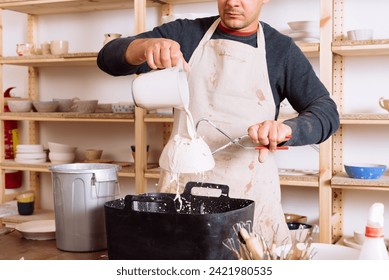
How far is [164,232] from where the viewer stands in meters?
1.24

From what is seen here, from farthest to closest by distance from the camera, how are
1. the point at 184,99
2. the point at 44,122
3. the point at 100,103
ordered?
1. the point at 44,122
2. the point at 100,103
3. the point at 184,99

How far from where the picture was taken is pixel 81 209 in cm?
163

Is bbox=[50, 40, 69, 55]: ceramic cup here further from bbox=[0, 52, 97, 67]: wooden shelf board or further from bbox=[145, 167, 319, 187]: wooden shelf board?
bbox=[145, 167, 319, 187]: wooden shelf board

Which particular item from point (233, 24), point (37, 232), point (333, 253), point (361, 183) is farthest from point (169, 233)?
point (361, 183)

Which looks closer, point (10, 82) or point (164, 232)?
point (164, 232)

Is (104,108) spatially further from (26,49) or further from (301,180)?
(301,180)

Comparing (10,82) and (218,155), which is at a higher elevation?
(10,82)

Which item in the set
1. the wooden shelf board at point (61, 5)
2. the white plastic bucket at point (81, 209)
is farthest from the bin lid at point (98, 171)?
the wooden shelf board at point (61, 5)

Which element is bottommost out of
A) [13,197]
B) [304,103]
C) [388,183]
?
[13,197]

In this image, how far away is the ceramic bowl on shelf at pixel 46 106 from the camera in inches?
140

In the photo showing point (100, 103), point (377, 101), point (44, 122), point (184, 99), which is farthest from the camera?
point (44, 122)

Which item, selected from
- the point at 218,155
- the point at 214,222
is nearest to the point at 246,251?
the point at 214,222
